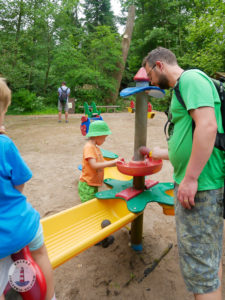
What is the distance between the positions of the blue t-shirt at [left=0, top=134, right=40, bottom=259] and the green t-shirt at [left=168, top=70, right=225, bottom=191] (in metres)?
0.77

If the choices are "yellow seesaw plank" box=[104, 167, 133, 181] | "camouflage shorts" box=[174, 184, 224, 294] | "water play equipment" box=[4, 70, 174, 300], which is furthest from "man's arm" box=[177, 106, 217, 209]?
"yellow seesaw plank" box=[104, 167, 133, 181]

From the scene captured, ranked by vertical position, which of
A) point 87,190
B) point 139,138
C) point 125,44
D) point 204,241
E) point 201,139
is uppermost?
point 125,44

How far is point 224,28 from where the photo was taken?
31.6 ft

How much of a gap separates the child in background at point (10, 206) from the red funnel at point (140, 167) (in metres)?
0.98

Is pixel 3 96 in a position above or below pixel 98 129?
above

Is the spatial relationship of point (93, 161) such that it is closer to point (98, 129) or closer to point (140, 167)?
point (98, 129)

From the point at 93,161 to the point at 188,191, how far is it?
127 cm

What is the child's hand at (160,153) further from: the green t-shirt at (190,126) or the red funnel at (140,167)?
the green t-shirt at (190,126)

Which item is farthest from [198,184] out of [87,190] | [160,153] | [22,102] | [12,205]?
[22,102]

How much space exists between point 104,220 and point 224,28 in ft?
35.0

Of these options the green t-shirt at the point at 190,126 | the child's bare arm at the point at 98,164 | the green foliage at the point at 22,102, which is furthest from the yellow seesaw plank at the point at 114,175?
the green foliage at the point at 22,102

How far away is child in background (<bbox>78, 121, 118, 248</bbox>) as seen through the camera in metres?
2.29

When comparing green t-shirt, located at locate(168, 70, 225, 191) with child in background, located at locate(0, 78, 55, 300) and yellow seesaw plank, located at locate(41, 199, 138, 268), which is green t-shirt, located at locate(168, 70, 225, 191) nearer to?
yellow seesaw plank, located at locate(41, 199, 138, 268)

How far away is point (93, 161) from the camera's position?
2281mm
